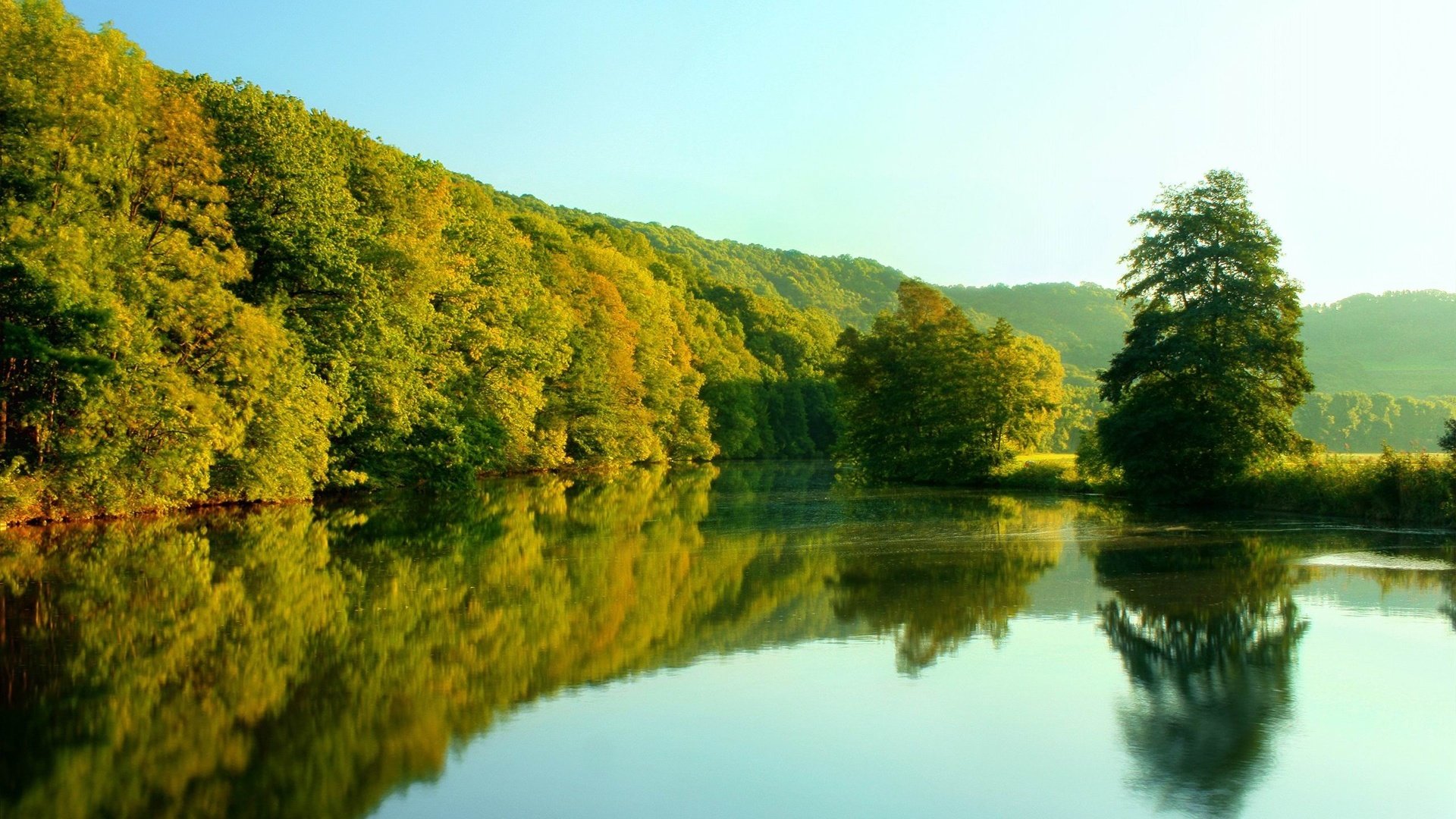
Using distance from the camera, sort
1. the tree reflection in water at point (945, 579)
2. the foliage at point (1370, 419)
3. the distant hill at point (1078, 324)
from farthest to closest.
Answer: the distant hill at point (1078, 324) < the foliage at point (1370, 419) < the tree reflection in water at point (945, 579)

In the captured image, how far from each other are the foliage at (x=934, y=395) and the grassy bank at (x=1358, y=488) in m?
15.5

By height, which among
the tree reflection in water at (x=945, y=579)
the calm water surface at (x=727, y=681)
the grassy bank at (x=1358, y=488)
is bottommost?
the calm water surface at (x=727, y=681)

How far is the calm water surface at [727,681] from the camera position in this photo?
766 cm

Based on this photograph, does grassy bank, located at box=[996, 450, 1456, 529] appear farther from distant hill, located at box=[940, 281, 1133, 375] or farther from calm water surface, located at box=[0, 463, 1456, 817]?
distant hill, located at box=[940, 281, 1133, 375]

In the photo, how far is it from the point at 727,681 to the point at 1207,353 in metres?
28.2

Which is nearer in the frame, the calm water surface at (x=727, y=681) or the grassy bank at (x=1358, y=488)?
the calm water surface at (x=727, y=681)

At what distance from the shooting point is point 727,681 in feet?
36.0

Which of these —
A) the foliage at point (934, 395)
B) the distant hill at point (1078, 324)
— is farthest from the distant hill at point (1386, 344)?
the foliage at point (934, 395)

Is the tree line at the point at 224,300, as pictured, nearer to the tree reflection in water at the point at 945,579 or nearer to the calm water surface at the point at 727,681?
the calm water surface at the point at 727,681

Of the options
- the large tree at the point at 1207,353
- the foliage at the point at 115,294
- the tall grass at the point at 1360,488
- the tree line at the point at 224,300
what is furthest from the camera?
the large tree at the point at 1207,353

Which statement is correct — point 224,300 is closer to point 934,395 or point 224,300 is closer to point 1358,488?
point 1358,488

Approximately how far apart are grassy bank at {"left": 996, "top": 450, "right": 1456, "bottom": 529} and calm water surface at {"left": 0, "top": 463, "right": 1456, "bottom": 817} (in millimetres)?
5451

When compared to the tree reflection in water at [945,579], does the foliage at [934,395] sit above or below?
above

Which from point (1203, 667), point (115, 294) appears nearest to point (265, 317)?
point (115, 294)
